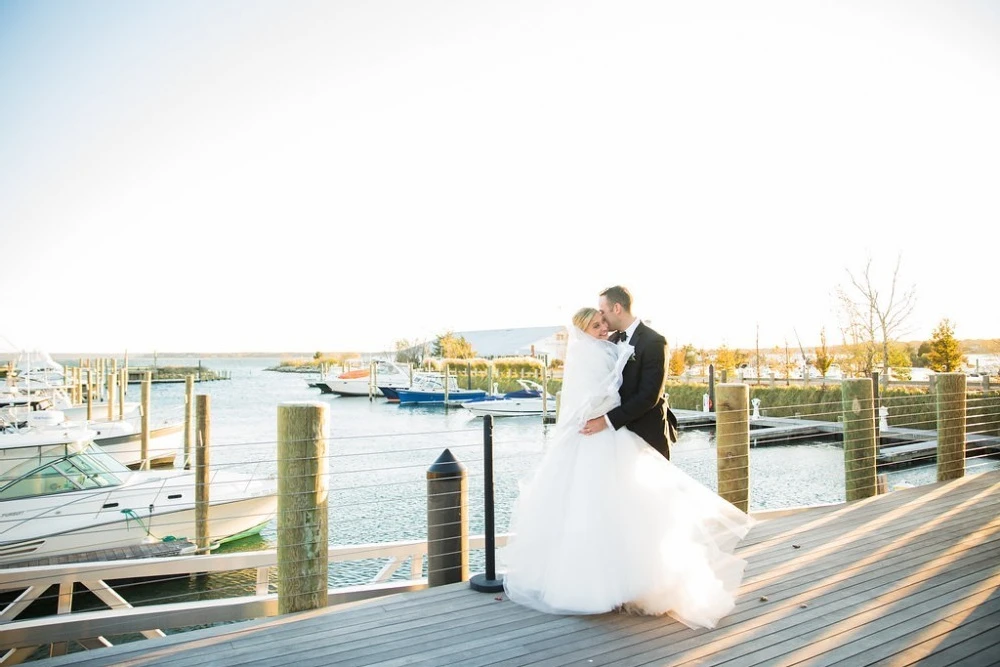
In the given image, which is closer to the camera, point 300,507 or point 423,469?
point 300,507

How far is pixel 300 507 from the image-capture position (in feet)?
11.4

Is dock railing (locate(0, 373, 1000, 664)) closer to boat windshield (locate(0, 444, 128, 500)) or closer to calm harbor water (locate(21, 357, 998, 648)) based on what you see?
calm harbor water (locate(21, 357, 998, 648))

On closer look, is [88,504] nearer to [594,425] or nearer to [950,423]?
[594,425]

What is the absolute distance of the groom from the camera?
3422 mm

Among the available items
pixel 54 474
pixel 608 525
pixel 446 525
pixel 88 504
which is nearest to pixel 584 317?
pixel 608 525

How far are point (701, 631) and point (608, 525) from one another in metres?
0.65

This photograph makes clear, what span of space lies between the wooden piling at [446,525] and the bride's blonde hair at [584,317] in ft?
4.00

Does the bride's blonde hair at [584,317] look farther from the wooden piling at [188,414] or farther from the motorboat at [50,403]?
the motorboat at [50,403]

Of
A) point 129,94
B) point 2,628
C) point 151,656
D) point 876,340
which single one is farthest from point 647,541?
point 876,340

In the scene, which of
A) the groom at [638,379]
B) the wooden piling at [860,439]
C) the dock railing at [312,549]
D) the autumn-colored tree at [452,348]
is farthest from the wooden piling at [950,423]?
the autumn-colored tree at [452,348]

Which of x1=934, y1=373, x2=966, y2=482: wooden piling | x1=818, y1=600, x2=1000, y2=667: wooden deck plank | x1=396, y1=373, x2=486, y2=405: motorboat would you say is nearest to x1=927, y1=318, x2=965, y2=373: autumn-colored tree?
x1=934, y1=373, x2=966, y2=482: wooden piling

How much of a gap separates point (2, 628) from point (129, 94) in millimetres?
13240

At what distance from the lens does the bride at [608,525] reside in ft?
10.3

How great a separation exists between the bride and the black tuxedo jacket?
0.06m
